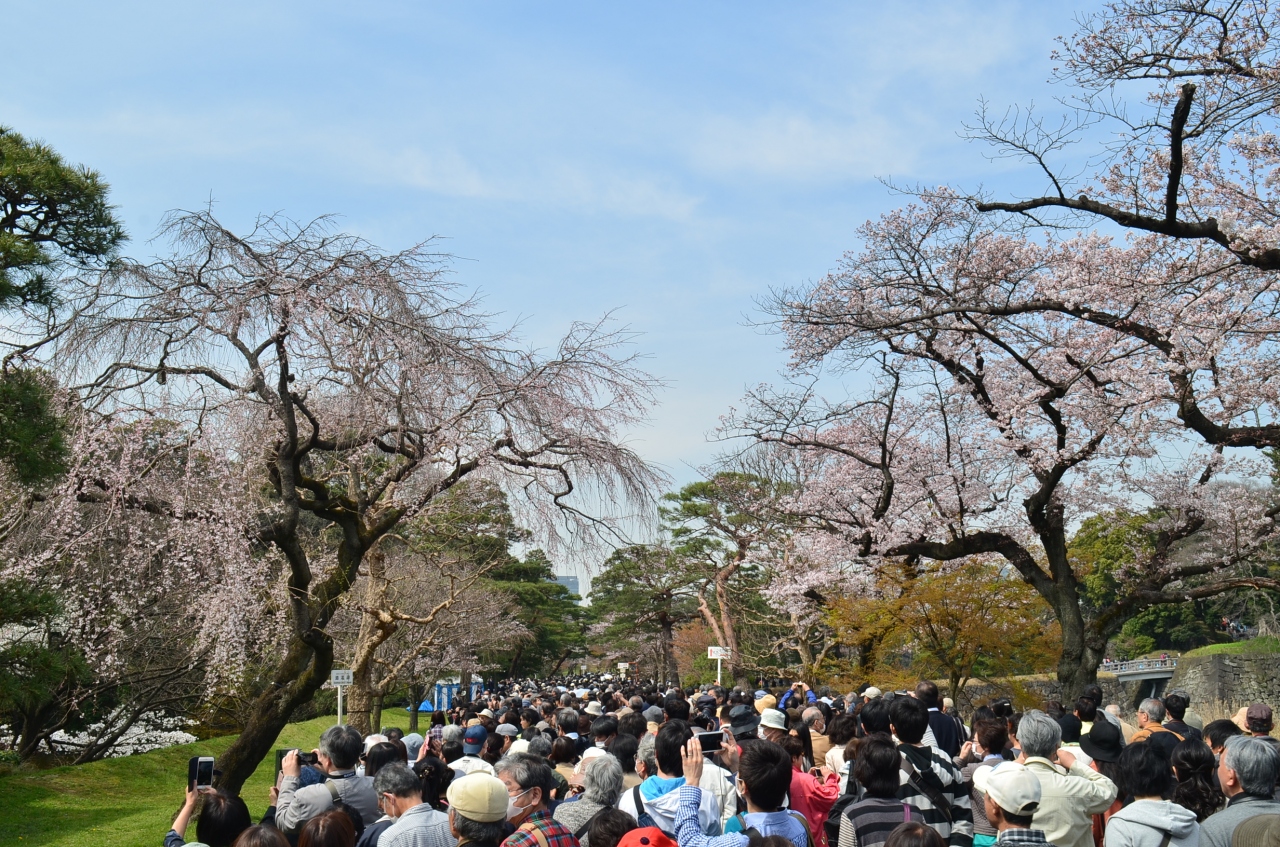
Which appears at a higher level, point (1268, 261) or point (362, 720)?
point (1268, 261)

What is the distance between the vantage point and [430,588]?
24.5m

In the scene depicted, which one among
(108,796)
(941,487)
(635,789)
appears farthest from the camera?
(941,487)

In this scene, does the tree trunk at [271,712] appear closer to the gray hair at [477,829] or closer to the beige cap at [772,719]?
the beige cap at [772,719]

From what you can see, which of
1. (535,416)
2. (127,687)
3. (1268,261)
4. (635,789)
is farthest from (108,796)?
(1268,261)

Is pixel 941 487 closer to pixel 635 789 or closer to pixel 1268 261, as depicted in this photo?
pixel 1268 261

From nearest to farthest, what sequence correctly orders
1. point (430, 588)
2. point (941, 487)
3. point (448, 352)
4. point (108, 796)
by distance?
1. point (448, 352)
2. point (108, 796)
3. point (941, 487)
4. point (430, 588)

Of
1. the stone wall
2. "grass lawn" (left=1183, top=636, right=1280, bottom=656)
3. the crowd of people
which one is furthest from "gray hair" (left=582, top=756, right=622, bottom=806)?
"grass lawn" (left=1183, top=636, right=1280, bottom=656)

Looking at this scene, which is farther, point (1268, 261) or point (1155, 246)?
point (1155, 246)

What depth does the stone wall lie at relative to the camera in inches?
1110

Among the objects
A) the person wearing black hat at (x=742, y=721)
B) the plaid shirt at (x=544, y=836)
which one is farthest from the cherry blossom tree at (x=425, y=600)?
the plaid shirt at (x=544, y=836)

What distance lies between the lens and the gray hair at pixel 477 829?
12.3ft

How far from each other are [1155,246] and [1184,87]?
4182mm

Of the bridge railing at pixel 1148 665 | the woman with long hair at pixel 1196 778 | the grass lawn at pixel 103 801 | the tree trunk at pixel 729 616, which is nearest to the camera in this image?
the woman with long hair at pixel 1196 778

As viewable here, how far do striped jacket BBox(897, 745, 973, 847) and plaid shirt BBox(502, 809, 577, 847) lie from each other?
5.12 feet
